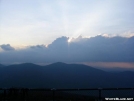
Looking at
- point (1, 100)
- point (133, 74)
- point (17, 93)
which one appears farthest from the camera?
point (133, 74)

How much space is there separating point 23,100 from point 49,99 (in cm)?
175

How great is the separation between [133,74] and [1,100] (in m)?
161

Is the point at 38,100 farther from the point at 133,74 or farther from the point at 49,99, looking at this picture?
the point at 133,74

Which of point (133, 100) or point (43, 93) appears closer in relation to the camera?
point (133, 100)

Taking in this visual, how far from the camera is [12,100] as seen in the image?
16641 millimetres

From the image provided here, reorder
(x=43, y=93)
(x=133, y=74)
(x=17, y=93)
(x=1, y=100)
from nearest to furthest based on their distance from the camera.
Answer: (x=1, y=100) → (x=17, y=93) → (x=43, y=93) → (x=133, y=74)

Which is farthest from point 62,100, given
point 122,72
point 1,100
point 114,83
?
point 122,72

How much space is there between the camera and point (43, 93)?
839 inches

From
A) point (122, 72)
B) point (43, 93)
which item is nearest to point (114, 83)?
point (122, 72)

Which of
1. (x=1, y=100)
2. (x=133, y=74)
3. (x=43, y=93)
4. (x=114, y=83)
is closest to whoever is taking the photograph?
(x=1, y=100)

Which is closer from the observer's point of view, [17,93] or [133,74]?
[17,93]

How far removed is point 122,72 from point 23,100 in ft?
522

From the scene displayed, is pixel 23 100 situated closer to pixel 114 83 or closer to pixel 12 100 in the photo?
pixel 12 100

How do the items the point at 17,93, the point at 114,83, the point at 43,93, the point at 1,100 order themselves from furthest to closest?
the point at 114,83 → the point at 43,93 → the point at 17,93 → the point at 1,100
